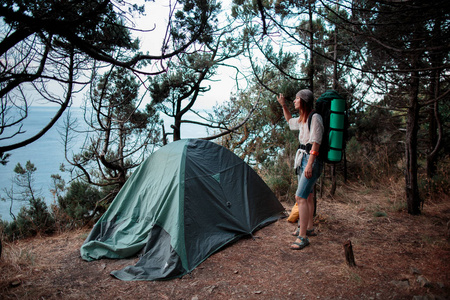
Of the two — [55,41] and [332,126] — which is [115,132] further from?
[332,126]

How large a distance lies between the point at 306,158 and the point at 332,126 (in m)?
0.47

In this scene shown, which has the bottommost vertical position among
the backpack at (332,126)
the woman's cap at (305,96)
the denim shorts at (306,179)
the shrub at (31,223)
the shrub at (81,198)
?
the shrub at (31,223)

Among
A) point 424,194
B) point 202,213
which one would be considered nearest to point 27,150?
point 202,213

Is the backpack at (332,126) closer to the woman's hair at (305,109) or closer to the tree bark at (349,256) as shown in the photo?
the woman's hair at (305,109)

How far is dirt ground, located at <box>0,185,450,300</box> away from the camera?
102 inches

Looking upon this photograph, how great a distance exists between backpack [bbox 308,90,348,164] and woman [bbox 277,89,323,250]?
0.36 feet

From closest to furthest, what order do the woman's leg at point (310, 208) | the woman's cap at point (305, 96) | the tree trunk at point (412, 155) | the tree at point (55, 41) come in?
1. the tree at point (55, 41)
2. the woman's cap at point (305, 96)
3. the woman's leg at point (310, 208)
4. the tree trunk at point (412, 155)

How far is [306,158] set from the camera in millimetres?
3385

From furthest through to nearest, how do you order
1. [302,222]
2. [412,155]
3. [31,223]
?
[31,223], [412,155], [302,222]

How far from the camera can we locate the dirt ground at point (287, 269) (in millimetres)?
2600

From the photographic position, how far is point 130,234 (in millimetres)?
3764

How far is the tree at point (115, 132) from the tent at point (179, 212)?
1.78 m

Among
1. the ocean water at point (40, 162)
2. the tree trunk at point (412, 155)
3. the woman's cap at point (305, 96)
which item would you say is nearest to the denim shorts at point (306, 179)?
the woman's cap at point (305, 96)

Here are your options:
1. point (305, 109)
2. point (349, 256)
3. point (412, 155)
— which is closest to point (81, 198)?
point (305, 109)
